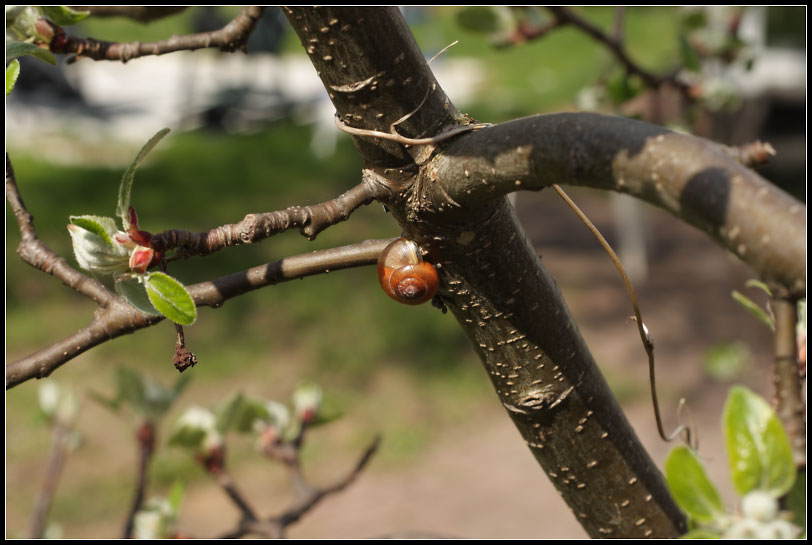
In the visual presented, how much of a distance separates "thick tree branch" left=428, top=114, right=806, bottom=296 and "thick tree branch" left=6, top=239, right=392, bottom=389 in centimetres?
12

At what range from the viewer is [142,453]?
44.3 inches

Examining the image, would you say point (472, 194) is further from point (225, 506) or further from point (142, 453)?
point (225, 506)

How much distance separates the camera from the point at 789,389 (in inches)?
28.3

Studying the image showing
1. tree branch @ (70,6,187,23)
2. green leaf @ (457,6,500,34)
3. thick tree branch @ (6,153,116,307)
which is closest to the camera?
thick tree branch @ (6,153,116,307)

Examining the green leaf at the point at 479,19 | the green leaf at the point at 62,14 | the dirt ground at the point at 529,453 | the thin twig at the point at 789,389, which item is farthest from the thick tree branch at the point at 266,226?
the dirt ground at the point at 529,453

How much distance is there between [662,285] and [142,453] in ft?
12.0

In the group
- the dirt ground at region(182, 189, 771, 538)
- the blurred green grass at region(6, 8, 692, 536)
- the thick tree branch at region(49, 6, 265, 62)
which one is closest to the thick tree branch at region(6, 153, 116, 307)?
the thick tree branch at region(49, 6, 265, 62)

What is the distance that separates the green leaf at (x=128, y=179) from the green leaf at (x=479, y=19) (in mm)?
816

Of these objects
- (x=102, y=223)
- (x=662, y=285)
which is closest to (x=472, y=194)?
(x=102, y=223)

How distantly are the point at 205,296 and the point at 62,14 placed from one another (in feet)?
1.10

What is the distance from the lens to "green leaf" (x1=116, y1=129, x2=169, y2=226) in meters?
0.53

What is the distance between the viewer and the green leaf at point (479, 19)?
1.25m

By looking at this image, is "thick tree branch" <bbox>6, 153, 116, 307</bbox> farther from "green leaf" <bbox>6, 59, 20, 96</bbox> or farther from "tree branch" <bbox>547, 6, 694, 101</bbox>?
"tree branch" <bbox>547, 6, 694, 101</bbox>

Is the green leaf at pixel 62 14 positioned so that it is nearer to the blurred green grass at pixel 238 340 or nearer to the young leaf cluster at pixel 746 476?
the young leaf cluster at pixel 746 476
